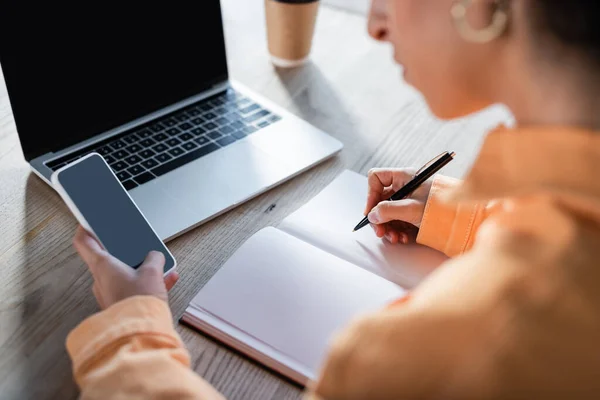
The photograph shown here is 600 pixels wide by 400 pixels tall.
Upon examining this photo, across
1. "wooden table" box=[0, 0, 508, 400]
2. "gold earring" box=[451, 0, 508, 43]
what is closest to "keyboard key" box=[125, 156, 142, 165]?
"wooden table" box=[0, 0, 508, 400]

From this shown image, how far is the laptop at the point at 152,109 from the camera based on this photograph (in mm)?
754

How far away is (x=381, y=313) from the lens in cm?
44

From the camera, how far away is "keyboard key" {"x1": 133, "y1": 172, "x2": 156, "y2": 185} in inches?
31.3

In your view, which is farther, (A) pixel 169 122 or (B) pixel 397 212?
(A) pixel 169 122

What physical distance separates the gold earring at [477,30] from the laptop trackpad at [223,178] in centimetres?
39

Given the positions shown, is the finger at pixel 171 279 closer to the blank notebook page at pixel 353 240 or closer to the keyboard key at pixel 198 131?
the blank notebook page at pixel 353 240

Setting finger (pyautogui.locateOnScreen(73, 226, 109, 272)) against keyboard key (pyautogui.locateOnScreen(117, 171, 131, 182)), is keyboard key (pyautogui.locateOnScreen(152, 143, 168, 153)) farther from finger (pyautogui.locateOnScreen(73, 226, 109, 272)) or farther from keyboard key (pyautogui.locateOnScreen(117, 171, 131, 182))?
finger (pyautogui.locateOnScreen(73, 226, 109, 272))

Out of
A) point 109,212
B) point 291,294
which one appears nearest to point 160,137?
point 109,212

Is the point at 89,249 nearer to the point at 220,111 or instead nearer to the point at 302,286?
the point at 302,286

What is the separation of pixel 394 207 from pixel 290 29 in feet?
1.47

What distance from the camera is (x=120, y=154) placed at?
0.83 meters

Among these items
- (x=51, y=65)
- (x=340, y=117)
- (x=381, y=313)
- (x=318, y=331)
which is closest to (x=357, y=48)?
(x=340, y=117)

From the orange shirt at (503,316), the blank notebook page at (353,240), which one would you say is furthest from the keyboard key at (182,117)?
the orange shirt at (503,316)

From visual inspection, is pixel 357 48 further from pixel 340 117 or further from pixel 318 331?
pixel 318 331
